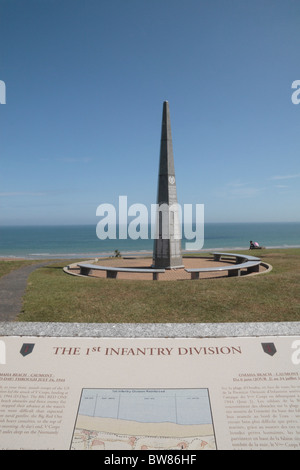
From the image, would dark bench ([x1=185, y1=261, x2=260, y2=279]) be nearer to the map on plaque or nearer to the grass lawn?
the grass lawn

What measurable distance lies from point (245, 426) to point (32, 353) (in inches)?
101

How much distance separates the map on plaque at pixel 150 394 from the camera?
2.84 metres

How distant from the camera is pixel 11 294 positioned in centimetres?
854

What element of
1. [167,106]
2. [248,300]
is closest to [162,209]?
[167,106]

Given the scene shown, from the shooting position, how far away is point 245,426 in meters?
2.90

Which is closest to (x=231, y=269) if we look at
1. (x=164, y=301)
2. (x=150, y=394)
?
(x=164, y=301)

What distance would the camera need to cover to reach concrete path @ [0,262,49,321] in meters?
6.76

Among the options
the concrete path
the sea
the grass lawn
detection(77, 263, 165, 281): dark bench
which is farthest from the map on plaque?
the sea

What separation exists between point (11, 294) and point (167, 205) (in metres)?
7.57

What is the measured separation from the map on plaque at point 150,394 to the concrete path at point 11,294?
302cm

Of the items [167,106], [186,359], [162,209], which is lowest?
[186,359]

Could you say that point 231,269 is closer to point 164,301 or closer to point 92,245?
point 164,301

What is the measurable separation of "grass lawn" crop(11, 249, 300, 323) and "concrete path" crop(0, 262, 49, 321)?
208 millimetres
